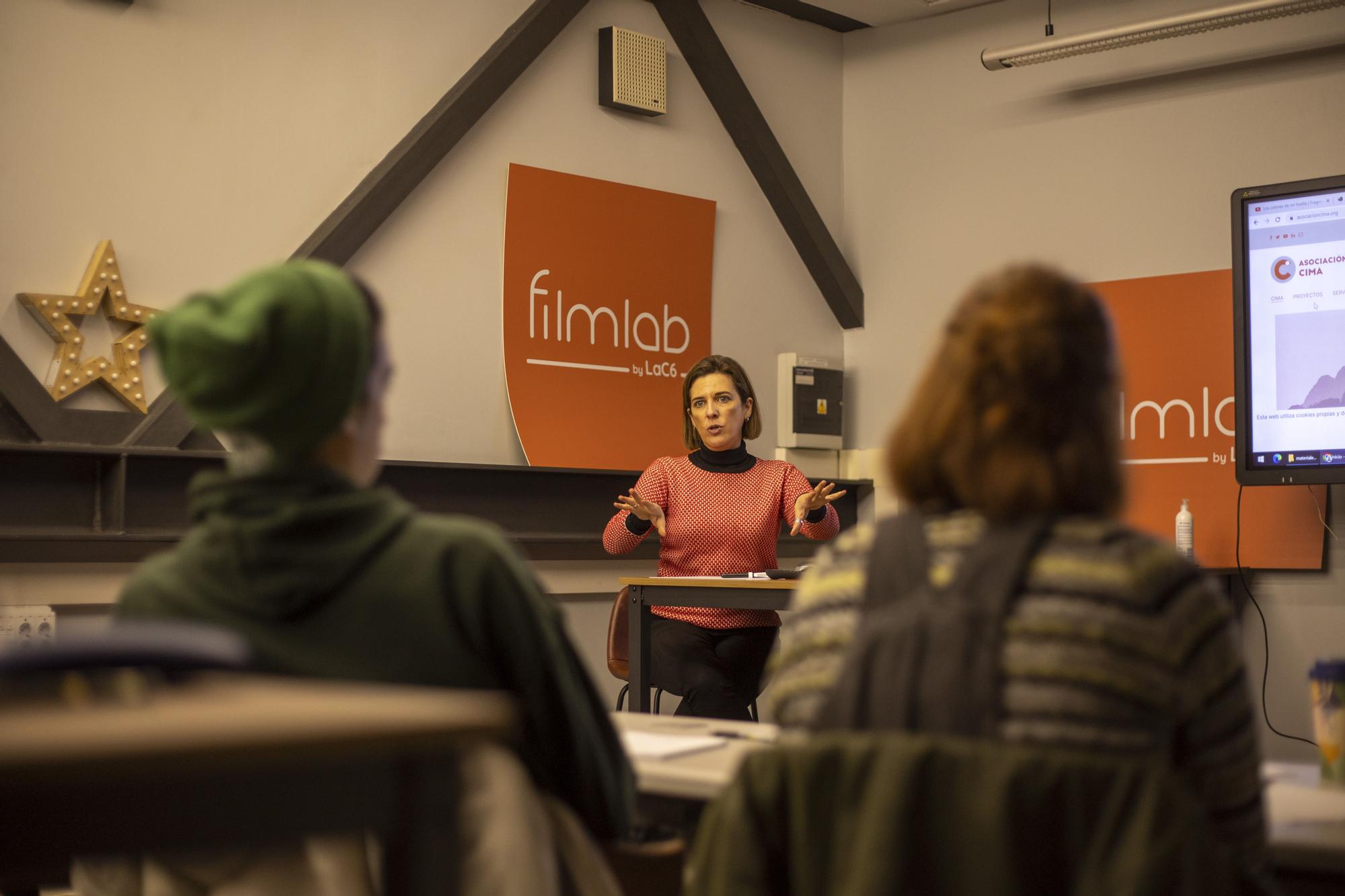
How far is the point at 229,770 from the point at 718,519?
3867mm

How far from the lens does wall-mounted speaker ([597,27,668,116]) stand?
5.59 metres

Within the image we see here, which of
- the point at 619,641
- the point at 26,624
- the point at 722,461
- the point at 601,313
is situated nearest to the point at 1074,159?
the point at 601,313

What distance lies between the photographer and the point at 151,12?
434cm

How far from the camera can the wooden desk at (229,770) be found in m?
0.76

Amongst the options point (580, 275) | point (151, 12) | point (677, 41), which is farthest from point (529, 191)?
point (151, 12)

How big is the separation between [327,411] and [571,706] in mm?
386

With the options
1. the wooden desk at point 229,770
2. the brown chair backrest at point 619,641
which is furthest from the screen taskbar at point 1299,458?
the wooden desk at point 229,770

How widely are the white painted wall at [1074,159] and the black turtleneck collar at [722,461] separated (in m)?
1.34

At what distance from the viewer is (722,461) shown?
474cm

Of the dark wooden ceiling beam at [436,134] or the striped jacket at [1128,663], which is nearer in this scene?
the striped jacket at [1128,663]

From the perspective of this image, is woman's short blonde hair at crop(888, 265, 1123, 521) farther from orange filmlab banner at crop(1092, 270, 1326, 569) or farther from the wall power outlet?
orange filmlab banner at crop(1092, 270, 1326, 569)

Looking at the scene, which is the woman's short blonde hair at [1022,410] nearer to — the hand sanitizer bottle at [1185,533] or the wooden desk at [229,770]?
the wooden desk at [229,770]

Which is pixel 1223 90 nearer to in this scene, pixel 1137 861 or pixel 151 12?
→ pixel 151 12

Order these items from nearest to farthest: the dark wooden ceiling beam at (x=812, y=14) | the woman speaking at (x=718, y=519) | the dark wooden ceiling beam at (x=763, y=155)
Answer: the woman speaking at (x=718, y=519), the dark wooden ceiling beam at (x=763, y=155), the dark wooden ceiling beam at (x=812, y=14)
